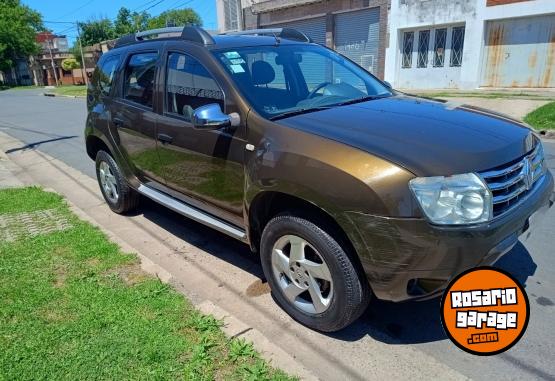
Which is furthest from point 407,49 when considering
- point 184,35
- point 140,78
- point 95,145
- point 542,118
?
point 184,35

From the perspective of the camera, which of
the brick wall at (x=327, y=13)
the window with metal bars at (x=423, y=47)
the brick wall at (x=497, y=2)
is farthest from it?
the brick wall at (x=327, y=13)

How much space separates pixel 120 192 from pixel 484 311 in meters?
3.89

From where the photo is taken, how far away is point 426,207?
2.09m

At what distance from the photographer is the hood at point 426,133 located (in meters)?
2.21

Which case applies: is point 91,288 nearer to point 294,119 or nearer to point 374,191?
point 294,119

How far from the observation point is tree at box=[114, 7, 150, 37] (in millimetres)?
67188

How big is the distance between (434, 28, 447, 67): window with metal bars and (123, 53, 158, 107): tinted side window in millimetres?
17433

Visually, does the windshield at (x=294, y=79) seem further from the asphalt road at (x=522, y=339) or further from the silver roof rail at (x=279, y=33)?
the asphalt road at (x=522, y=339)

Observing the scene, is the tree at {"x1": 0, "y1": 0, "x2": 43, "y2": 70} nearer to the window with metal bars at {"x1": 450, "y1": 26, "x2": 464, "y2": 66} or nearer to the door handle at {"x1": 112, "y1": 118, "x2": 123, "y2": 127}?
the window with metal bars at {"x1": 450, "y1": 26, "x2": 464, "y2": 66}

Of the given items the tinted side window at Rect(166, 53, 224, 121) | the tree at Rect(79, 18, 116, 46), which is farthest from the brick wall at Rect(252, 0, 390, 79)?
the tree at Rect(79, 18, 116, 46)

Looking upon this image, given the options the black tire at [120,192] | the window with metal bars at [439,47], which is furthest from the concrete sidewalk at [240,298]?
the window with metal bars at [439,47]

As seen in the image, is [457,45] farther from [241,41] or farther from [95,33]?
[95,33]

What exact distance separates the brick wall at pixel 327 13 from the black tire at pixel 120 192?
17620mm

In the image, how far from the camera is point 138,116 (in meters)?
4.03
